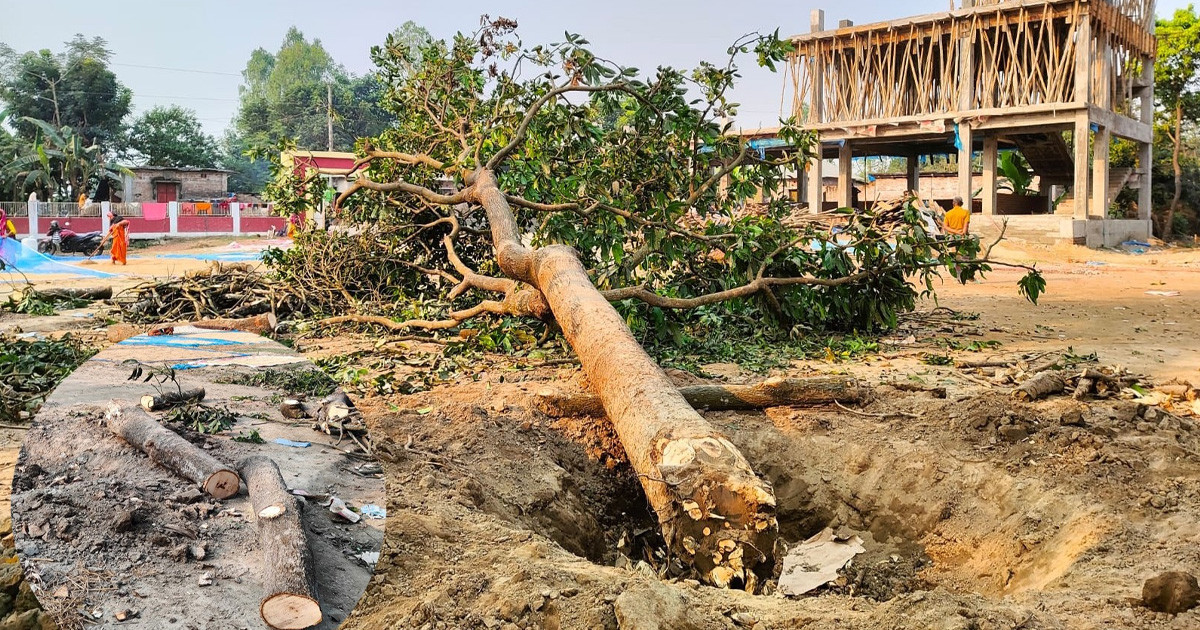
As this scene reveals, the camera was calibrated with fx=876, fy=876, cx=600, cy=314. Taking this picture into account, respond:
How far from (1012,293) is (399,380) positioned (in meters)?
8.87

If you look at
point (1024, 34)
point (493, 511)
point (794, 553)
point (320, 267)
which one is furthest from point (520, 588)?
point (1024, 34)

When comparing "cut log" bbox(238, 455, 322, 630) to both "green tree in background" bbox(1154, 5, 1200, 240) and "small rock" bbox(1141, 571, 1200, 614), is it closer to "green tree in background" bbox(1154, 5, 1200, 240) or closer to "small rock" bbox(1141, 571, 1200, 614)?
"small rock" bbox(1141, 571, 1200, 614)

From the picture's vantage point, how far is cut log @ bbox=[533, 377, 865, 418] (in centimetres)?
459

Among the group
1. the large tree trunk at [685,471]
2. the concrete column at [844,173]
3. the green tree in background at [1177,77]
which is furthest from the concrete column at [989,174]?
the large tree trunk at [685,471]

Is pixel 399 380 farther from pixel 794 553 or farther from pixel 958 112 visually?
pixel 958 112

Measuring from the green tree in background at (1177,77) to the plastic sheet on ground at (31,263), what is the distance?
91.0 ft

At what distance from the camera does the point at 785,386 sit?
15.4 ft

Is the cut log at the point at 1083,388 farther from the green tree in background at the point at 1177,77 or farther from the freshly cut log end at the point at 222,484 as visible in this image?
the green tree in background at the point at 1177,77

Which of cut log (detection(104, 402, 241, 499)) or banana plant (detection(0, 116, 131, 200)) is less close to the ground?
banana plant (detection(0, 116, 131, 200))

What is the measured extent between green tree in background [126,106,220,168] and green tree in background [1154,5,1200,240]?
134 feet

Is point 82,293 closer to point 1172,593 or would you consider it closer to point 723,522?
point 723,522

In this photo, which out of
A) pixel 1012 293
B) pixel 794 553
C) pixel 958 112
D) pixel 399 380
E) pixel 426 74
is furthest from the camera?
pixel 958 112

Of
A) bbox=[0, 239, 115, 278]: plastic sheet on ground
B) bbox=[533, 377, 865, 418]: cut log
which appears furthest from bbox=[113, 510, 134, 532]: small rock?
bbox=[0, 239, 115, 278]: plastic sheet on ground

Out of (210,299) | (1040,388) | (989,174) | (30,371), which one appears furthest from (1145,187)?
(30,371)
